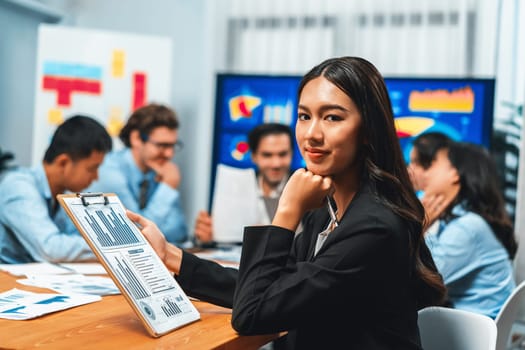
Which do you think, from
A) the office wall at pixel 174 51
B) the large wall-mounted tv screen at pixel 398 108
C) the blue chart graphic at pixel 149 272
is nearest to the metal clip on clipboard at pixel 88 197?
the blue chart graphic at pixel 149 272

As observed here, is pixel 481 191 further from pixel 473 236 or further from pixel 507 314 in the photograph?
pixel 507 314

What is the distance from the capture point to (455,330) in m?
1.60

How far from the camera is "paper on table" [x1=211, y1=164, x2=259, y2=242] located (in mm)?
3246

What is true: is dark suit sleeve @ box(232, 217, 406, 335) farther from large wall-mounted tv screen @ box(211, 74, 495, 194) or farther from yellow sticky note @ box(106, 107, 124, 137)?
yellow sticky note @ box(106, 107, 124, 137)

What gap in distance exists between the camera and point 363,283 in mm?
1305

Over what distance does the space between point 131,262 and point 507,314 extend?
102 centimetres

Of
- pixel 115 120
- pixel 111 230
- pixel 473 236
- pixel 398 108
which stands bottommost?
pixel 473 236

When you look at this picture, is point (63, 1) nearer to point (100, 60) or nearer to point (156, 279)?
point (100, 60)

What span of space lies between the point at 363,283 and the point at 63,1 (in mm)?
4314

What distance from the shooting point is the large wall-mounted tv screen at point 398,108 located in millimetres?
3809

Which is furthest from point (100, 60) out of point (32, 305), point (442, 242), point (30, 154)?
point (32, 305)

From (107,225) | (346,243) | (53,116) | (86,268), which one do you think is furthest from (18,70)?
(346,243)

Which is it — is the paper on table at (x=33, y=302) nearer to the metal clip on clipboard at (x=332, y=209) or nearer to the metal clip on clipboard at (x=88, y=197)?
the metal clip on clipboard at (x=88, y=197)

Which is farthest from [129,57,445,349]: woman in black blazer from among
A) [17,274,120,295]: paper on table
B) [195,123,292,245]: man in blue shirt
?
[195,123,292,245]: man in blue shirt
